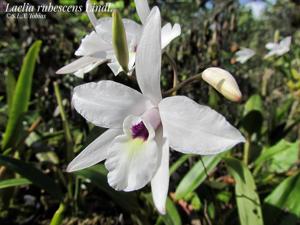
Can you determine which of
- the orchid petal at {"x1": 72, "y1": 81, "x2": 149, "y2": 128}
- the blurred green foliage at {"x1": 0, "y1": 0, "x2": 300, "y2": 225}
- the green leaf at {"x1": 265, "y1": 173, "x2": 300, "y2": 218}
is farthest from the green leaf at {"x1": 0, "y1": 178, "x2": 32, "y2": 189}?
the green leaf at {"x1": 265, "y1": 173, "x2": 300, "y2": 218}

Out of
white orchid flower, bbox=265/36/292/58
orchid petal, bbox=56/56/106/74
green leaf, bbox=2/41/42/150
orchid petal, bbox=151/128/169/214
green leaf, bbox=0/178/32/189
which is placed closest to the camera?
orchid petal, bbox=151/128/169/214

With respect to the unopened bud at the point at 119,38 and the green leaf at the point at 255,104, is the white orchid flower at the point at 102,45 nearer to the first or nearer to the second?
the unopened bud at the point at 119,38

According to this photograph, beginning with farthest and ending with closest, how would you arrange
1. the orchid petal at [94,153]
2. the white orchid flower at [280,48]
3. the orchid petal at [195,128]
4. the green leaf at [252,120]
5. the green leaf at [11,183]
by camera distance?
the white orchid flower at [280,48], the green leaf at [252,120], the green leaf at [11,183], the orchid petal at [94,153], the orchid petal at [195,128]

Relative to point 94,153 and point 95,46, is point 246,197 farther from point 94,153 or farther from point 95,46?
point 95,46

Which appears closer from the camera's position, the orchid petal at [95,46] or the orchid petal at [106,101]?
the orchid petal at [106,101]

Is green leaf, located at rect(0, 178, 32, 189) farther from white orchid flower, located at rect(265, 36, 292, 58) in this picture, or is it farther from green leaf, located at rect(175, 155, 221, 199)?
white orchid flower, located at rect(265, 36, 292, 58)

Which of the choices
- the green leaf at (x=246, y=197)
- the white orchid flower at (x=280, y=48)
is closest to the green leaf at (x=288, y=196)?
→ the green leaf at (x=246, y=197)

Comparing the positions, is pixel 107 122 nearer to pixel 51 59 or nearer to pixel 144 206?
pixel 144 206

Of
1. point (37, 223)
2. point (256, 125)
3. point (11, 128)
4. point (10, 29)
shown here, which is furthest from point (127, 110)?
point (10, 29)
